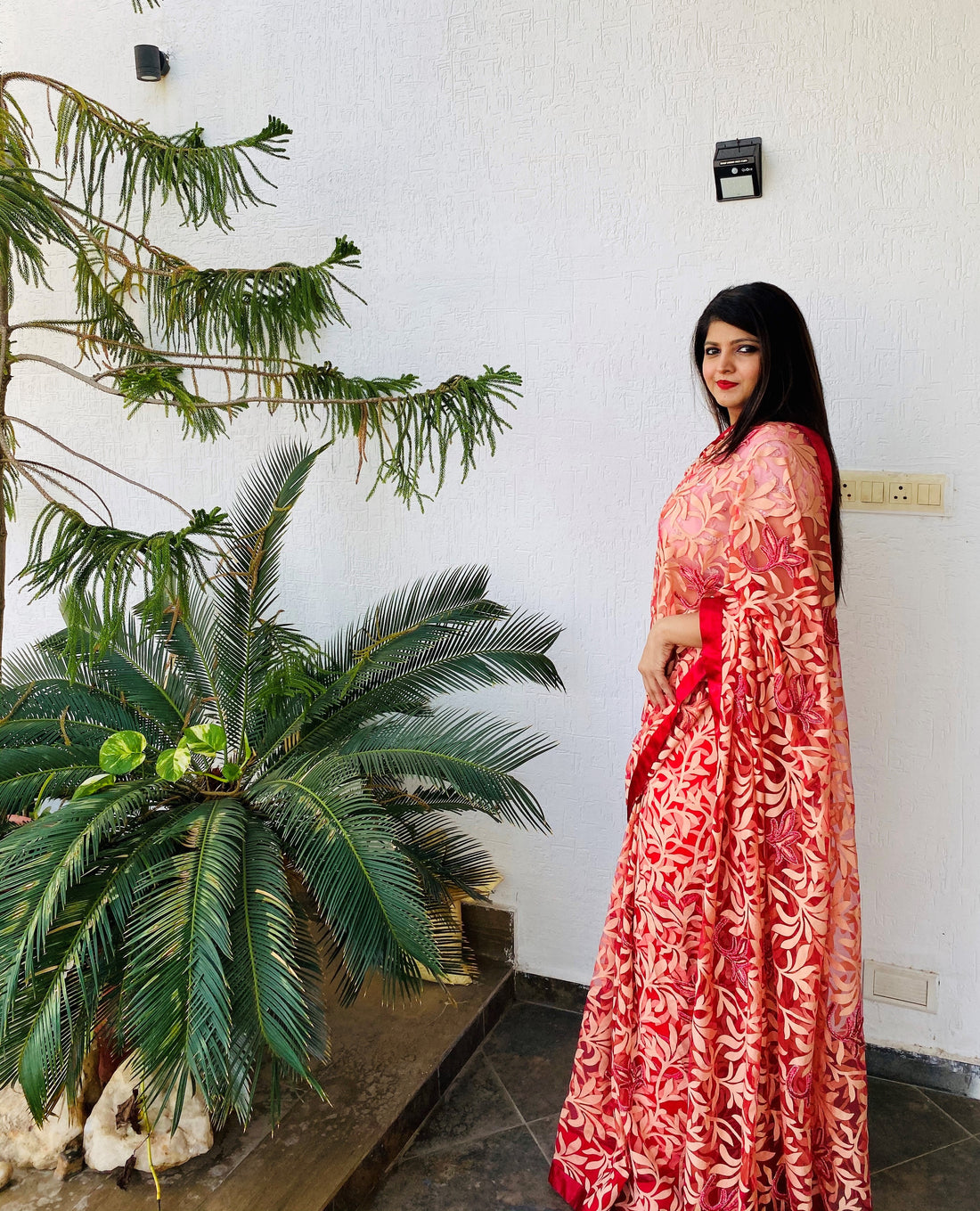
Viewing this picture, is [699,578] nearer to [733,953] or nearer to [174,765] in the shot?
[733,953]

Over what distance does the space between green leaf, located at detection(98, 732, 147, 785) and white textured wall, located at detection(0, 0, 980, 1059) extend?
0.85 meters

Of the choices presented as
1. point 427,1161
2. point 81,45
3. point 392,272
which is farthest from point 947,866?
point 81,45

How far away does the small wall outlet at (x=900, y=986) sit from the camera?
2.01 metres

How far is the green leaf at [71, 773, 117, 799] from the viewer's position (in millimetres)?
1742

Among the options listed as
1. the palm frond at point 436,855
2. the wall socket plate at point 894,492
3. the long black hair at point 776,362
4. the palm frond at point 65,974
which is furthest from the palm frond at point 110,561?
the wall socket plate at point 894,492

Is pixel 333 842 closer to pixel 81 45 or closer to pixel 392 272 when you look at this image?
pixel 392 272

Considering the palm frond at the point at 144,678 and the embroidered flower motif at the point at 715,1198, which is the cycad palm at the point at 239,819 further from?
the embroidered flower motif at the point at 715,1198

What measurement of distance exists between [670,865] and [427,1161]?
82cm

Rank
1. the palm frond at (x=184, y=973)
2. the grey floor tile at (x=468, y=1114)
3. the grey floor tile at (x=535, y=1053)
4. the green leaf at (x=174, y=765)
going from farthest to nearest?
1. the grey floor tile at (x=535, y=1053)
2. the grey floor tile at (x=468, y=1114)
3. the green leaf at (x=174, y=765)
4. the palm frond at (x=184, y=973)

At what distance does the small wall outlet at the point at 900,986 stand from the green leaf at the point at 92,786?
1.60 m

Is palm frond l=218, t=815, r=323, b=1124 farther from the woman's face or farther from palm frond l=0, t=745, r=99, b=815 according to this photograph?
the woman's face

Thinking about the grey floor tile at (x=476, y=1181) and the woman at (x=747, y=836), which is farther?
the grey floor tile at (x=476, y=1181)

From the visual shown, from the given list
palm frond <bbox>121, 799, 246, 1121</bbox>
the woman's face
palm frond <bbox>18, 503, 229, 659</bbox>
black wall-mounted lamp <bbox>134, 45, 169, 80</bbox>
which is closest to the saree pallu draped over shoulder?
the woman's face

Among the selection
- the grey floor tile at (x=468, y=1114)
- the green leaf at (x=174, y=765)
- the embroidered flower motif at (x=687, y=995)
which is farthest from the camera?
the grey floor tile at (x=468, y=1114)
